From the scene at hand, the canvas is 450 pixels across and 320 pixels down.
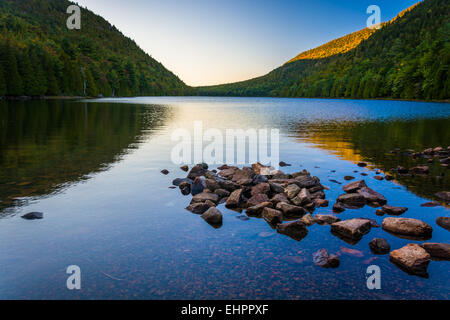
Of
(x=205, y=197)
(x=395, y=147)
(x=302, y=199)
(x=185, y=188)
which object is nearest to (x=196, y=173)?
(x=185, y=188)

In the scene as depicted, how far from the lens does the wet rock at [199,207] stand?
11691mm

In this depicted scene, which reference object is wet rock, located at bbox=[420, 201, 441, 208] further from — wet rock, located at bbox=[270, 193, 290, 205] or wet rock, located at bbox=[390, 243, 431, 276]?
wet rock, located at bbox=[270, 193, 290, 205]

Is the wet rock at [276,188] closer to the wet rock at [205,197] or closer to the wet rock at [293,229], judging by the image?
the wet rock at [205,197]

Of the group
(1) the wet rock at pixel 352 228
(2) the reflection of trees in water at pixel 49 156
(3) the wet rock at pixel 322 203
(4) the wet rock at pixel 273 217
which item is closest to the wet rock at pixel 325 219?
(1) the wet rock at pixel 352 228

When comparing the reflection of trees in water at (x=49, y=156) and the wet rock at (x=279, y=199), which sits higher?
the reflection of trees in water at (x=49, y=156)

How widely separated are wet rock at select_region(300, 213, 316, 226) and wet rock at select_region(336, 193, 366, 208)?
2434mm

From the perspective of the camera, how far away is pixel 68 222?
10359mm

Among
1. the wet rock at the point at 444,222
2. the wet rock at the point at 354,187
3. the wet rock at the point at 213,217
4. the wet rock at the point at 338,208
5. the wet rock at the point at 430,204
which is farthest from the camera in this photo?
the wet rock at the point at 354,187

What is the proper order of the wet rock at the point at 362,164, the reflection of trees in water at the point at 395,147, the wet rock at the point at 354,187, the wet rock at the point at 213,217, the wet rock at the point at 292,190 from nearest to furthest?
the wet rock at the point at 213,217 → the wet rock at the point at 292,190 → the wet rock at the point at 354,187 → the reflection of trees in water at the point at 395,147 → the wet rock at the point at 362,164

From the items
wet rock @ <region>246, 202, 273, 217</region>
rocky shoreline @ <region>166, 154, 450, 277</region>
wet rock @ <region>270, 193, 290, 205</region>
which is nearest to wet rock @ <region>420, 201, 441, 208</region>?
rocky shoreline @ <region>166, 154, 450, 277</region>

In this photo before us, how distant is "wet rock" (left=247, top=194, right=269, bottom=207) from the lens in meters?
12.3

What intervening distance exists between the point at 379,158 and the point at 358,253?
52.6ft

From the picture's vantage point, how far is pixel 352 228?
948 cm

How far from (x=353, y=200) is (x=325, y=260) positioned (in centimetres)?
532
